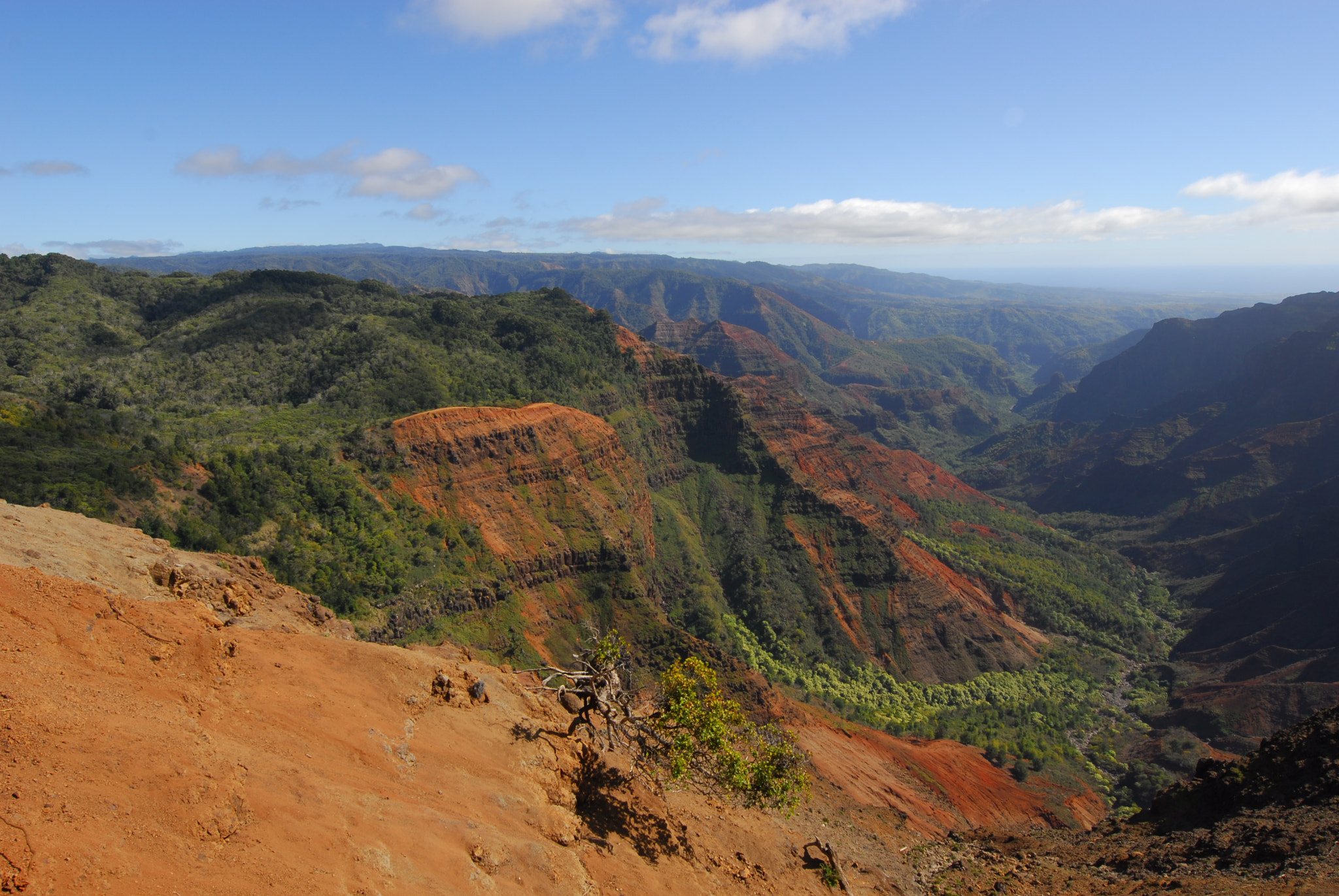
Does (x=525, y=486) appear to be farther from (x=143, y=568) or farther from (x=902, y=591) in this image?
(x=902, y=591)

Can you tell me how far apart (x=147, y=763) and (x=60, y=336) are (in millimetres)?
90969

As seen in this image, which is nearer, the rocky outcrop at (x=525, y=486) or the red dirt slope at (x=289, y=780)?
the red dirt slope at (x=289, y=780)

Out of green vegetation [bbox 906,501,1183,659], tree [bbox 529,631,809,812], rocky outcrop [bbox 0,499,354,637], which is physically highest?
rocky outcrop [bbox 0,499,354,637]

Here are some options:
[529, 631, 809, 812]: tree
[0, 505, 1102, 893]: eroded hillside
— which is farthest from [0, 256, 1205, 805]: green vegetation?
[0, 505, 1102, 893]: eroded hillside

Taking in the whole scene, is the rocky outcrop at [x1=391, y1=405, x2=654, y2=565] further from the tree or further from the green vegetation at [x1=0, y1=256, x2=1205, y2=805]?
the tree

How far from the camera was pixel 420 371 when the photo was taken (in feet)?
248

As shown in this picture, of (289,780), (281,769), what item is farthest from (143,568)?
(289,780)

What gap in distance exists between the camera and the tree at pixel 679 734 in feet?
79.7

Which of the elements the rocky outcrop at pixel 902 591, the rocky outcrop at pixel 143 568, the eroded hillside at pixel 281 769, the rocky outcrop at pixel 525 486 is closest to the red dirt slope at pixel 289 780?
the eroded hillside at pixel 281 769

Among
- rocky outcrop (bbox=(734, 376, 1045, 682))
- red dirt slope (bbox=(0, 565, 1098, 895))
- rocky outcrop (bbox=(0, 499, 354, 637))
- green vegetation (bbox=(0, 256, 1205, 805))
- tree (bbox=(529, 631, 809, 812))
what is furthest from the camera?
rocky outcrop (bbox=(734, 376, 1045, 682))

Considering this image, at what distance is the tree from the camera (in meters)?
24.3

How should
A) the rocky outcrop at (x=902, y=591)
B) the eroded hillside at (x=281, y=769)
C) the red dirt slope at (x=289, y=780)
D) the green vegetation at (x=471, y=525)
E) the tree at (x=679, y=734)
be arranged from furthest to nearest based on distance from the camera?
the rocky outcrop at (x=902, y=591) → the green vegetation at (x=471, y=525) → the tree at (x=679, y=734) → the eroded hillside at (x=281, y=769) → the red dirt slope at (x=289, y=780)

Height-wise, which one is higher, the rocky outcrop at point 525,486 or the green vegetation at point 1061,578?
the rocky outcrop at point 525,486

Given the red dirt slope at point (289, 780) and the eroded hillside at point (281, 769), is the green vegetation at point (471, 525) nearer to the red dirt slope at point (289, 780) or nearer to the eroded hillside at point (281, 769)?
the eroded hillside at point (281, 769)
